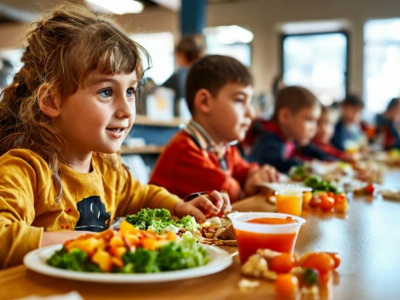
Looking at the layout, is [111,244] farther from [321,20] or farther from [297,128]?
[321,20]

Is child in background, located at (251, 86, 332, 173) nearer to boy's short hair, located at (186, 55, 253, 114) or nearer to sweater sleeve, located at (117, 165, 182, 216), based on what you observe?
boy's short hair, located at (186, 55, 253, 114)

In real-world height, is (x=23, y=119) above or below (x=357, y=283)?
above

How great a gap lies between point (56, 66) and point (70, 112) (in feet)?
0.39

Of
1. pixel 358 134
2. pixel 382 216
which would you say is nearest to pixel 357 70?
pixel 358 134

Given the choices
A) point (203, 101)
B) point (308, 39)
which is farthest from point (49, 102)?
point (308, 39)

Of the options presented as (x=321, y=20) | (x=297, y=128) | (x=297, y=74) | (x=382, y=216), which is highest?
(x=321, y=20)

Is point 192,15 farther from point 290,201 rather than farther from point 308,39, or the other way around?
point 290,201

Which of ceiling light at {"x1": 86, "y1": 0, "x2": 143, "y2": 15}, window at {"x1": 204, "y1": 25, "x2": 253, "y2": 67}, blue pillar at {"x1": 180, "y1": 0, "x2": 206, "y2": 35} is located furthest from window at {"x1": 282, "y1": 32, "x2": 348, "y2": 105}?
blue pillar at {"x1": 180, "y1": 0, "x2": 206, "y2": 35}

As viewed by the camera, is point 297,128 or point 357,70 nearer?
point 297,128

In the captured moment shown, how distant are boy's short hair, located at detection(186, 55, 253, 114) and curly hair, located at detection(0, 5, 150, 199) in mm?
955

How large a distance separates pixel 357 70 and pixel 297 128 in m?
5.80

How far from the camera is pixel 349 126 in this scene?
23.3 feet

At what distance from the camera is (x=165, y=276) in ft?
2.51

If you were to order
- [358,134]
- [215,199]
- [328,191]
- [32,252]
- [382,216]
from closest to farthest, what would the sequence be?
[32,252]
[215,199]
[382,216]
[328,191]
[358,134]
